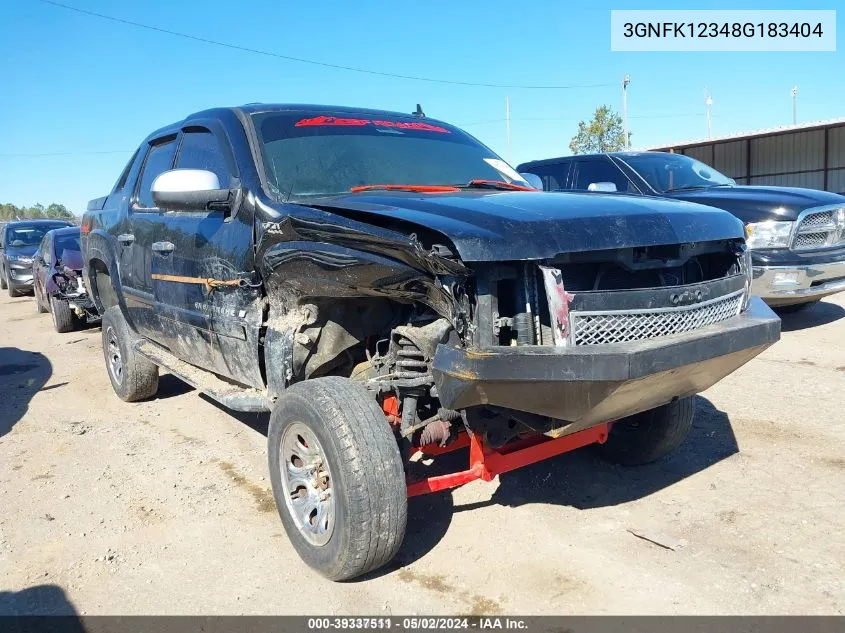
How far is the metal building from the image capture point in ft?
67.1

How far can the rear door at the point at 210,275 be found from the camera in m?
3.49

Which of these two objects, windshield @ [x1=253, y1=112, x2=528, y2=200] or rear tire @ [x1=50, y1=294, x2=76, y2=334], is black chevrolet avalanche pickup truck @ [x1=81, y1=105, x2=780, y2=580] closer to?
windshield @ [x1=253, y1=112, x2=528, y2=200]

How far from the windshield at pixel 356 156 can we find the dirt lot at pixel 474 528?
1.72 meters

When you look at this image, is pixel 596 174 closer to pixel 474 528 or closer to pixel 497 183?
pixel 497 183

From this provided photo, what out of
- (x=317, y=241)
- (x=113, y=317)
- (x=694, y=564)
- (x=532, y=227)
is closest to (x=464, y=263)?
(x=532, y=227)

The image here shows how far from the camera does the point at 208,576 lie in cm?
306

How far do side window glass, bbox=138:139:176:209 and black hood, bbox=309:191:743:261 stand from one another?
6.37 feet

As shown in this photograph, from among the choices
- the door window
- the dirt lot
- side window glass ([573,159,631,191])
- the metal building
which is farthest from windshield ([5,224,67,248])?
the metal building

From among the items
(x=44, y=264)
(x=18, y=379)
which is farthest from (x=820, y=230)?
(x=44, y=264)

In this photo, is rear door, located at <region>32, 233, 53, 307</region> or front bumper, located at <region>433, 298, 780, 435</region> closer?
front bumper, located at <region>433, 298, 780, 435</region>

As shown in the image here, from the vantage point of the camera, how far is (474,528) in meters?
3.43

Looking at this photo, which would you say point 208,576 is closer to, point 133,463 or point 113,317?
point 133,463

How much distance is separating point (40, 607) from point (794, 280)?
21.8 feet

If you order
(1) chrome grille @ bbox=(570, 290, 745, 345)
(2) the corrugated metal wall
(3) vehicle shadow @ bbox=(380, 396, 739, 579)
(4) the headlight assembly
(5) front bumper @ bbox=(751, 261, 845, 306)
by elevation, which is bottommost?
(3) vehicle shadow @ bbox=(380, 396, 739, 579)
